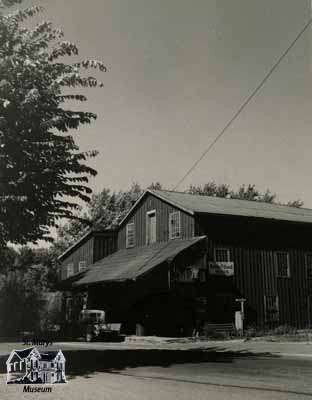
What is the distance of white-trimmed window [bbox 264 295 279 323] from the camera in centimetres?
3111

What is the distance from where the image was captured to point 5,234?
13562mm

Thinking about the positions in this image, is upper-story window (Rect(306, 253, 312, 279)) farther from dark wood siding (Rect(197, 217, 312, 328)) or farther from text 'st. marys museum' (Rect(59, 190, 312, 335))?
dark wood siding (Rect(197, 217, 312, 328))

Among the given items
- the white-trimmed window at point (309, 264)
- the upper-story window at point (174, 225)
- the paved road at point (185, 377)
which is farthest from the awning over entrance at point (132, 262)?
the paved road at point (185, 377)

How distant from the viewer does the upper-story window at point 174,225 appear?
→ 105ft

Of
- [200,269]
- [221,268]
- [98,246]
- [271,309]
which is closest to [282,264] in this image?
[271,309]

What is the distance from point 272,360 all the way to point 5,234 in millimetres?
8579

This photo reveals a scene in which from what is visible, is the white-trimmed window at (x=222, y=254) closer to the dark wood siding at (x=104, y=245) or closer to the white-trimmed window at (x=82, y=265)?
the dark wood siding at (x=104, y=245)

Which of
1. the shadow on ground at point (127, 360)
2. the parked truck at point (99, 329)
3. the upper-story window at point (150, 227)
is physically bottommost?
the shadow on ground at point (127, 360)

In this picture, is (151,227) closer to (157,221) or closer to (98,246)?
(157,221)

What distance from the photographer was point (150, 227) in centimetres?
3462

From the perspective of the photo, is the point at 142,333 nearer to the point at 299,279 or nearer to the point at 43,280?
the point at 299,279

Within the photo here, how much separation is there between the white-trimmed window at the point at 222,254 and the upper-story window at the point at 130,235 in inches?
289

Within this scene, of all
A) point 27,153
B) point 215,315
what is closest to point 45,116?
point 27,153

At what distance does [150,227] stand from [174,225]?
2773mm
